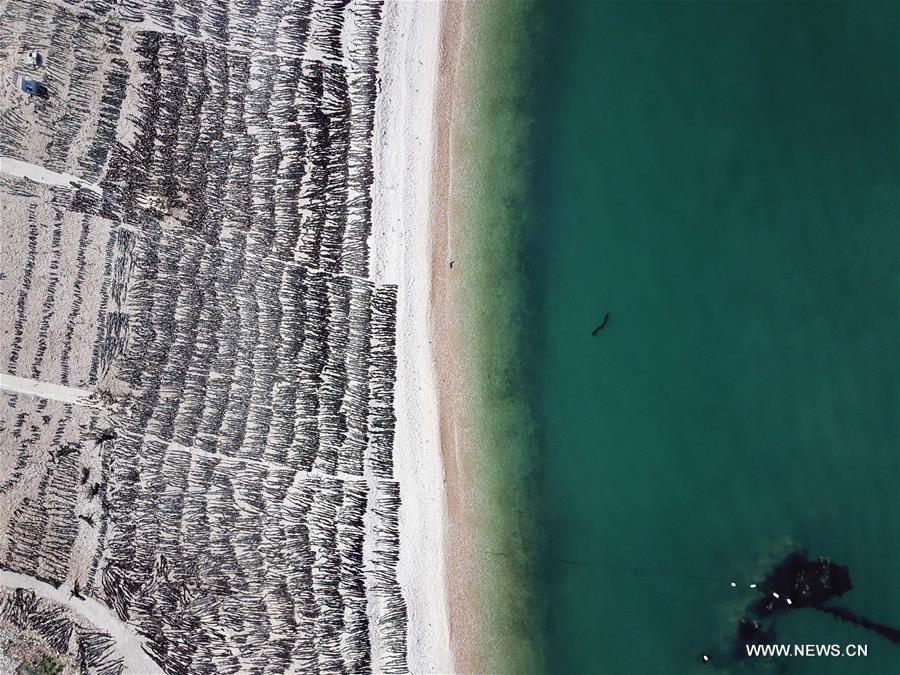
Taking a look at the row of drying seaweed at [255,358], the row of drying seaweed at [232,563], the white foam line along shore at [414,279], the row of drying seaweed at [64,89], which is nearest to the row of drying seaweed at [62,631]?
the row of drying seaweed at [232,563]

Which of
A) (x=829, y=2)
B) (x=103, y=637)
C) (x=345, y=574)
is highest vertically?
(x=829, y=2)

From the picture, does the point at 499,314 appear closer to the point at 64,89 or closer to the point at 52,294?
the point at 52,294

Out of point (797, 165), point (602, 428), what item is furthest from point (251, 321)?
point (797, 165)

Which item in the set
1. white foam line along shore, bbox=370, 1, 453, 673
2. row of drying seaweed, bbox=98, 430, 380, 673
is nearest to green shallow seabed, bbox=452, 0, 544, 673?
white foam line along shore, bbox=370, 1, 453, 673

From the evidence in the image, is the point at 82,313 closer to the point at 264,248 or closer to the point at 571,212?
the point at 264,248

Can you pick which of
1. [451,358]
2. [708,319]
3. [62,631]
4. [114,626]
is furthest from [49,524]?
[708,319]

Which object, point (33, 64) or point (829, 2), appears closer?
point (33, 64)

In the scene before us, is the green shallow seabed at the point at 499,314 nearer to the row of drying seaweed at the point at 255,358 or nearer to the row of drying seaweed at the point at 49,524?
the row of drying seaweed at the point at 255,358

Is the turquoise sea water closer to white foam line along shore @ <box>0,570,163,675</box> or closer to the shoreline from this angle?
the shoreline
